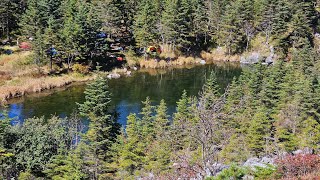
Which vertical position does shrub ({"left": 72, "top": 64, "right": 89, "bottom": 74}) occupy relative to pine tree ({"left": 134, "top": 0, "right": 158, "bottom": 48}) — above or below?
below

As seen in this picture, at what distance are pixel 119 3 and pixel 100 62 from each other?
16059mm

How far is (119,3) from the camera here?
8194 cm

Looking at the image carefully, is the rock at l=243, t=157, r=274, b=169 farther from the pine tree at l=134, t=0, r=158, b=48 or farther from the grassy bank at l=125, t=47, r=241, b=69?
the pine tree at l=134, t=0, r=158, b=48

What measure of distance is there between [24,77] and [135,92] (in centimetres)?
1729

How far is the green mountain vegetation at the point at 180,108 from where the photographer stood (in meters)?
24.7

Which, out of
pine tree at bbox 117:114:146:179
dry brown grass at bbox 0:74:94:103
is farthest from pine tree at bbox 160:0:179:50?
pine tree at bbox 117:114:146:179

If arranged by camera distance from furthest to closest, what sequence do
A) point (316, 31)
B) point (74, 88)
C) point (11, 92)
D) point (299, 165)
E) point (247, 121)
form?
point (316, 31) → point (74, 88) → point (11, 92) → point (247, 121) → point (299, 165)

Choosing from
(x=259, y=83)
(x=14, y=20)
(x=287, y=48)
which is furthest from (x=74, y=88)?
(x=287, y=48)

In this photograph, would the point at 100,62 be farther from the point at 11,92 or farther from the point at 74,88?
the point at 11,92

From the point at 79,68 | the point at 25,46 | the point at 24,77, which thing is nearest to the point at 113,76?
the point at 79,68

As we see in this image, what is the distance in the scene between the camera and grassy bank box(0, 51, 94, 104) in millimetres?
57875

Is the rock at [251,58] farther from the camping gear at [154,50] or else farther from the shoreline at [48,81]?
the camping gear at [154,50]

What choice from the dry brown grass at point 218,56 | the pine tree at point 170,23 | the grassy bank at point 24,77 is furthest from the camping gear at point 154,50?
the grassy bank at point 24,77

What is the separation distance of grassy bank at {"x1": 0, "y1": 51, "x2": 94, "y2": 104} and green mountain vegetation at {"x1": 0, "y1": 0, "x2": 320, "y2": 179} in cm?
225
